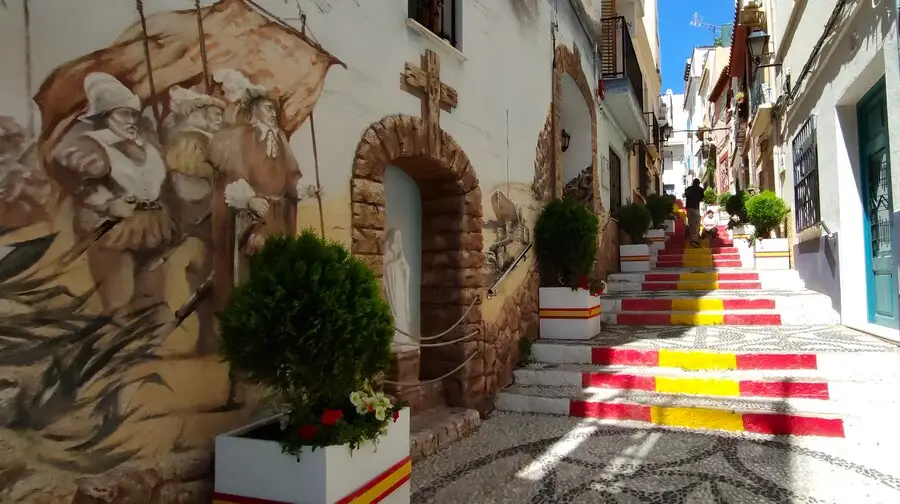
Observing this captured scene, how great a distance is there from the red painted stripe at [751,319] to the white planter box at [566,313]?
1.78 metres

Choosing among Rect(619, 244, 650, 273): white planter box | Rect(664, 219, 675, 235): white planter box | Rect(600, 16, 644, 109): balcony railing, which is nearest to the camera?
Rect(600, 16, 644, 109): balcony railing

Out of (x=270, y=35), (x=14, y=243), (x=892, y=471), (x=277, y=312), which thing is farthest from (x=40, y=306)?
(x=892, y=471)

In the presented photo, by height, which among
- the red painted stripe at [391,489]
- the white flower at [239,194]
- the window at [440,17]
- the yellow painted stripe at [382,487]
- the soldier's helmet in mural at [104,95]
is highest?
the window at [440,17]

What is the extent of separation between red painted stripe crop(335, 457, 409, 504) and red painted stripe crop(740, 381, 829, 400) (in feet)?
11.3

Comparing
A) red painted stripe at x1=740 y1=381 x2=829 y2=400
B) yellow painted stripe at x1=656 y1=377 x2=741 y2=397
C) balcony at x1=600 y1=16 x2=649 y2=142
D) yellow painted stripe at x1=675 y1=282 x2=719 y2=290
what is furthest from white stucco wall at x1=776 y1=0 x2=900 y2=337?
balcony at x1=600 y1=16 x2=649 y2=142

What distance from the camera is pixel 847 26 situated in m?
5.89

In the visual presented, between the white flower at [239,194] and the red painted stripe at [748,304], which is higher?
the white flower at [239,194]

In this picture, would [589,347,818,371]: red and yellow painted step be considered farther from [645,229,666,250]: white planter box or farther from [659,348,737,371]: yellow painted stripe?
[645,229,666,250]: white planter box

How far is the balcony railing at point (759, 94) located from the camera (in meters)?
11.6

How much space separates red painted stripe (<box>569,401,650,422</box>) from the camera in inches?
197

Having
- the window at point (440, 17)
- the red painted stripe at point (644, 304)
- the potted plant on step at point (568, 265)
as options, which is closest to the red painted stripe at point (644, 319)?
the red painted stripe at point (644, 304)

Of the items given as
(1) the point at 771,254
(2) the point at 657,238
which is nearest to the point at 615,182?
(2) the point at 657,238

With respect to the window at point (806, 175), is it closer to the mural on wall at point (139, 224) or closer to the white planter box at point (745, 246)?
the white planter box at point (745, 246)

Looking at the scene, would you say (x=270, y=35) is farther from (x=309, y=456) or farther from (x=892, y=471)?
(x=892, y=471)
